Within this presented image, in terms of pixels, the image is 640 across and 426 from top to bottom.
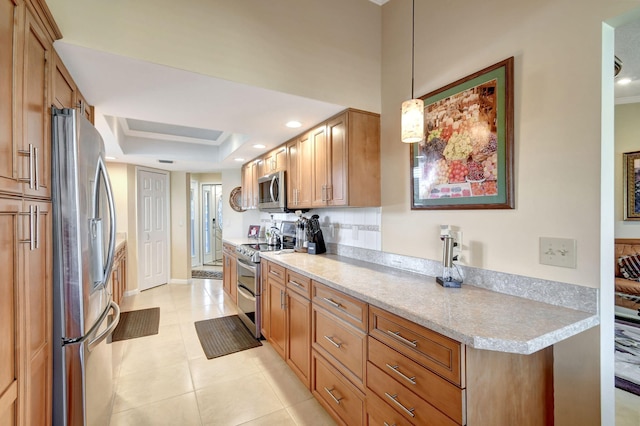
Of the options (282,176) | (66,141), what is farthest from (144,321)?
(66,141)

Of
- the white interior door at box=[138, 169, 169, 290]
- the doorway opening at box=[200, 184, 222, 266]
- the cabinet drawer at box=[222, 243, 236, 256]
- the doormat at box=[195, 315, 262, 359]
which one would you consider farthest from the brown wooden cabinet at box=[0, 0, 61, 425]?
the doorway opening at box=[200, 184, 222, 266]

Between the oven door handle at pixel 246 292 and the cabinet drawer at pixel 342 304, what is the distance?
4.17 ft

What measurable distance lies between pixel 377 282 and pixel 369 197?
0.80m

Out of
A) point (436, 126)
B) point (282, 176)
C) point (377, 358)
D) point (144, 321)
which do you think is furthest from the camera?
point (144, 321)

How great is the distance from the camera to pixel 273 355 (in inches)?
106

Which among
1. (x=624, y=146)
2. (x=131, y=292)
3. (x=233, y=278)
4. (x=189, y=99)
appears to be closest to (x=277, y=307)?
(x=233, y=278)

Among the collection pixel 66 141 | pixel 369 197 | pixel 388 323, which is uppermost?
pixel 66 141

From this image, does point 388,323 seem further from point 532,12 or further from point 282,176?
point 282,176

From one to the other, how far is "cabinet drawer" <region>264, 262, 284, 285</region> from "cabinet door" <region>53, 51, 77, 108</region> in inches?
70.8

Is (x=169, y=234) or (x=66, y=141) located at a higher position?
(x=66, y=141)

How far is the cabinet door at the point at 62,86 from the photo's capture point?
1.41m

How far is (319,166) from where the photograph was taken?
258 cm

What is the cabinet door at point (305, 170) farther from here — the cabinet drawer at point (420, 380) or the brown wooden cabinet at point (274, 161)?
the cabinet drawer at point (420, 380)

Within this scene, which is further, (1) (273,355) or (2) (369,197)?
(1) (273,355)
